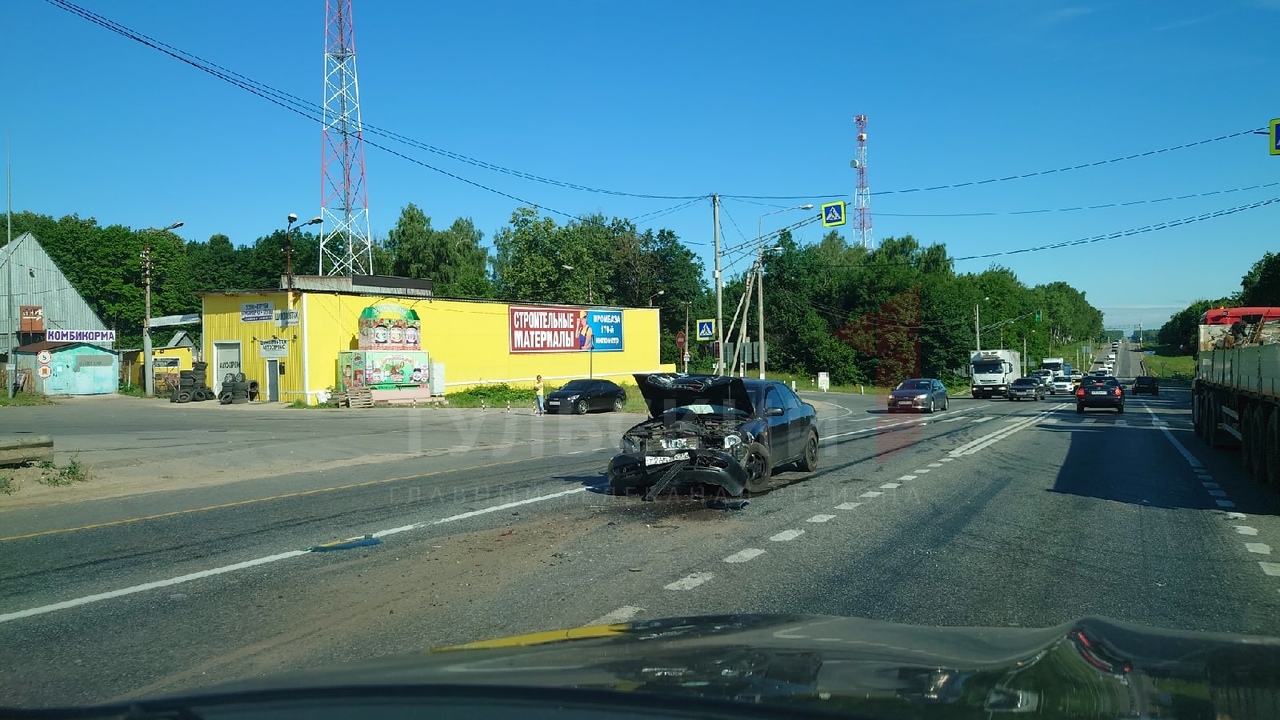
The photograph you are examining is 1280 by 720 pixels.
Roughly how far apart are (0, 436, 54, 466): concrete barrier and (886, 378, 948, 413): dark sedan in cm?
2924

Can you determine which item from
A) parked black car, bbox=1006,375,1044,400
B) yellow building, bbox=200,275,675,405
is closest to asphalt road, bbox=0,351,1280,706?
yellow building, bbox=200,275,675,405

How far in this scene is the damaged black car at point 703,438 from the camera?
1127cm

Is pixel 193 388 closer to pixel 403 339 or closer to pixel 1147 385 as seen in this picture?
pixel 403 339

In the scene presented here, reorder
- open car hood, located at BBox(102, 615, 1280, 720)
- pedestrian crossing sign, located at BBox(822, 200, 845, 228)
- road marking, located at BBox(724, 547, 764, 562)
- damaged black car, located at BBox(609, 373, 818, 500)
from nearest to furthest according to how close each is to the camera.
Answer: open car hood, located at BBox(102, 615, 1280, 720) → road marking, located at BBox(724, 547, 764, 562) → damaged black car, located at BBox(609, 373, 818, 500) → pedestrian crossing sign, located at BBox(822, 200, 845, 228)

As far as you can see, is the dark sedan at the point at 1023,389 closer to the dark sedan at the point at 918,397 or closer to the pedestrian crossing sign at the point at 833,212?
the dark sedan at the point at 918,397

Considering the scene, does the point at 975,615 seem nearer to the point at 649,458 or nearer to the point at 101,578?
the point at 649,458

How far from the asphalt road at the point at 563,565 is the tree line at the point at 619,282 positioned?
2540 inches

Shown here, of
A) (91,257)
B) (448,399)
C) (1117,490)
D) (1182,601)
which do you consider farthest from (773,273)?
(1182,601)

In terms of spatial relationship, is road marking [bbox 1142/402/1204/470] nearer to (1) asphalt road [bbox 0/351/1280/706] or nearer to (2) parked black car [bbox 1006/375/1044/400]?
(1) asphalt road [bbox 0/351/1280/706]

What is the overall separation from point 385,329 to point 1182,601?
122ft

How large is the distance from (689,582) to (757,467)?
5215mm

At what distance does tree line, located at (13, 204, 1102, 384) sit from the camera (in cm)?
8025

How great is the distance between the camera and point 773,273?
89.2 m

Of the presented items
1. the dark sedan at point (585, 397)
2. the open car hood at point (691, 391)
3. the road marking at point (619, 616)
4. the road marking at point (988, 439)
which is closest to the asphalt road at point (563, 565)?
the road marking at point (619, 616)
